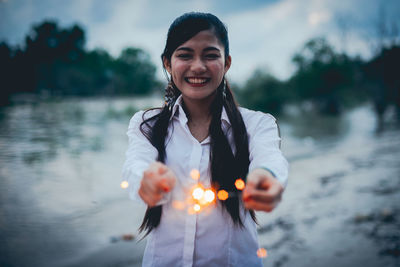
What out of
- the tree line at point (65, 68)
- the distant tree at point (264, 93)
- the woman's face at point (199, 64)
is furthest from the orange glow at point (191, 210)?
the tree line at point (65, 68)

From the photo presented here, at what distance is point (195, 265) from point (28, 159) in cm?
1010

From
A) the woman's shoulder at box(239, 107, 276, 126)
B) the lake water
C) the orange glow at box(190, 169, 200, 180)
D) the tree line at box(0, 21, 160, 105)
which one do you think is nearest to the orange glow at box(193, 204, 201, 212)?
the orange glow at box(190, 169, 200, 180)

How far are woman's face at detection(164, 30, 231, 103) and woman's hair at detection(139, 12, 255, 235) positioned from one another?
6 centimetres

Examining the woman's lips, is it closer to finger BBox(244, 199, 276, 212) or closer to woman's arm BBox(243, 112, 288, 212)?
woman's arm BBox(243, 112, 288, 212)

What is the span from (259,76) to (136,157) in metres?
34.2

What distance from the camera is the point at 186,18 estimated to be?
1731 millimetres

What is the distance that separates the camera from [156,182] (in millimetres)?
1170

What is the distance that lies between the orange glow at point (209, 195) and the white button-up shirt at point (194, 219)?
63mm

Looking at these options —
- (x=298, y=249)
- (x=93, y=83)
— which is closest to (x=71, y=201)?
(x=298, y=249)

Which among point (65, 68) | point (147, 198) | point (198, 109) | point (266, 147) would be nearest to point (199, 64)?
point (198, 109)

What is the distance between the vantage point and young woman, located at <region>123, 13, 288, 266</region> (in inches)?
64.4

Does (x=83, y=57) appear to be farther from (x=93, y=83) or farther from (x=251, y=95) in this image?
(x=251, y=95)

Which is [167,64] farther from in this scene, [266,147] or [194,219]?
[194,219]

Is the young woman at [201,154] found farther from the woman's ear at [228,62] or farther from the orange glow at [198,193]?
the woman's ear at [228,62]
